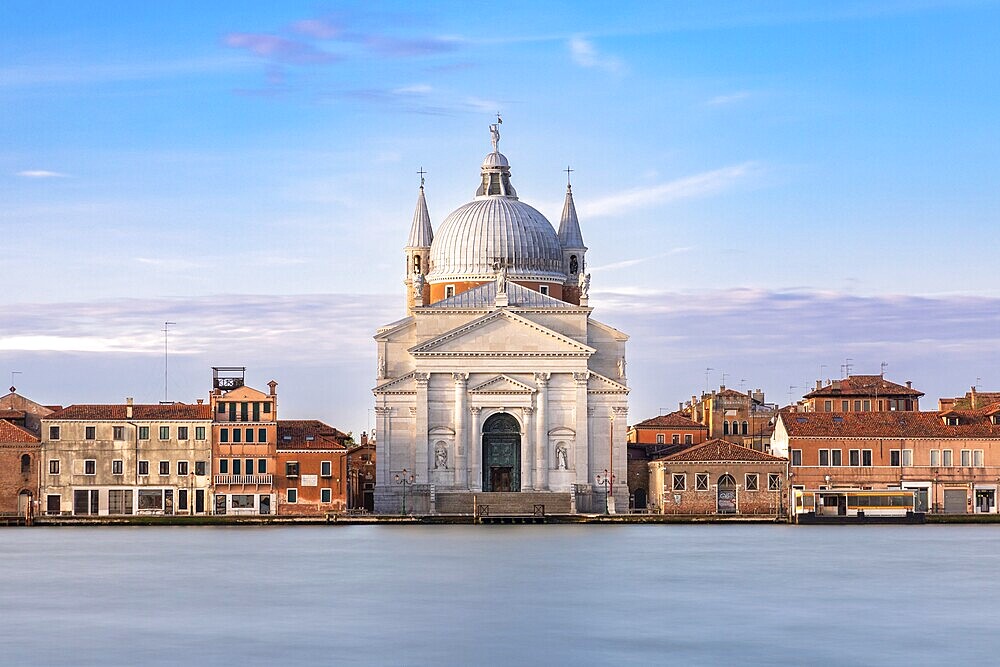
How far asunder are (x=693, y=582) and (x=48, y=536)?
24164 millimetres

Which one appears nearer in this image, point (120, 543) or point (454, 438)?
point (120, 543)

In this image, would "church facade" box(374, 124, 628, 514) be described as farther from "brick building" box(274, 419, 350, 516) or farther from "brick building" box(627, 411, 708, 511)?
"brick building" box(627, 411, 708, 511)

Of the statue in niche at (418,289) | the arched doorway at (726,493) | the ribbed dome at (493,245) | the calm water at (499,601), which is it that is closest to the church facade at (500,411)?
the statue in niche at (418,289)

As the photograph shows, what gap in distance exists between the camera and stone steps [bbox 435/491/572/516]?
63750 millimetres

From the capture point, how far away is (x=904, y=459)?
65688 millimetres

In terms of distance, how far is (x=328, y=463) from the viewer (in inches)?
2562

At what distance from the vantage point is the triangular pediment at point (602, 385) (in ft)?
220

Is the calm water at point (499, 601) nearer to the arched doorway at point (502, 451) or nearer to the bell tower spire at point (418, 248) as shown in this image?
the arched doorway at point (502, 451)

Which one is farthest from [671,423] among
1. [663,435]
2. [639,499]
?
[639,499]

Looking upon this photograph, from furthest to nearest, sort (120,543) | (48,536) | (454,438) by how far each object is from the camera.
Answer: (454,438) → (48,536) → (120,543)

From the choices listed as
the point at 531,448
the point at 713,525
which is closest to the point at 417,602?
the point at 713,525

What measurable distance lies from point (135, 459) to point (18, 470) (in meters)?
3.88

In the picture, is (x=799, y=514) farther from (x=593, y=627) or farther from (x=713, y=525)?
(x=593, y=627)

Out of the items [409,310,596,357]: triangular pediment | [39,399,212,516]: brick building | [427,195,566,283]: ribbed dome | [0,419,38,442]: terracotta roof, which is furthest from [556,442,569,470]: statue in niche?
[0,419,38,442]: terracotta roof
